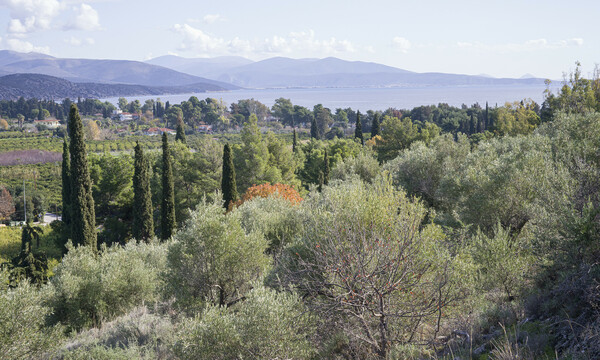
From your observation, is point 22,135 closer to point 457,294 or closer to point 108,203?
point 108,203

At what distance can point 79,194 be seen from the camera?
22016 millimetres

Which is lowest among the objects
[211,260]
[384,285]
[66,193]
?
[66,193]

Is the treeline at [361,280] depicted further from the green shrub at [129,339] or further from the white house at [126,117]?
the white house at [126,117]

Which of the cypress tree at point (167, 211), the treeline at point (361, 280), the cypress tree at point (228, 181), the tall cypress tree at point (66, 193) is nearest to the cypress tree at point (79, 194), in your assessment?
the treeline at point (361, 280)

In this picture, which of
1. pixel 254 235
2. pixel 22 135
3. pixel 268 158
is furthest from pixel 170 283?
pixel 22 135

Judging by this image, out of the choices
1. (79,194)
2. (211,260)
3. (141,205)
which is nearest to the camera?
(211,260)

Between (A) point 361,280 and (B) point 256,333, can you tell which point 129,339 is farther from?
(A) point 361,280

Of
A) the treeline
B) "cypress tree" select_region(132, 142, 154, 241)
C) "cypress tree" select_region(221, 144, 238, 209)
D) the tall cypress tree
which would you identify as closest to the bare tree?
the treeline

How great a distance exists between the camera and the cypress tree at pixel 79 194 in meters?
21.8

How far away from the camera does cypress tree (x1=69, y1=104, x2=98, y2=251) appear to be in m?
21.8

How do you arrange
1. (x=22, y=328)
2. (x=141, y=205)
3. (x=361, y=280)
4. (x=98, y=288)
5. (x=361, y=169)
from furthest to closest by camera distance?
1. (x=361, y=169)
2. (x=141, y=205)
3. (x=98, y=288)
4. (x=22, y=328)
5. (x=361, y=280)

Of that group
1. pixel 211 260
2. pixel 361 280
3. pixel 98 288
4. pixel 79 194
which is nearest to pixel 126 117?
pixel 79 194

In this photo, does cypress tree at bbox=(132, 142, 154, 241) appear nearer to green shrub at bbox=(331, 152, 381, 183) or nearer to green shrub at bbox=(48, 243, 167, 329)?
green shrub at bbox=(48, 243, 167, 329)

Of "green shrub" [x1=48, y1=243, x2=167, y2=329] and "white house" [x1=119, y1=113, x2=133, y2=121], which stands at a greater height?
"white house" [x1=119, y1=113, x2=133, y2=121]
